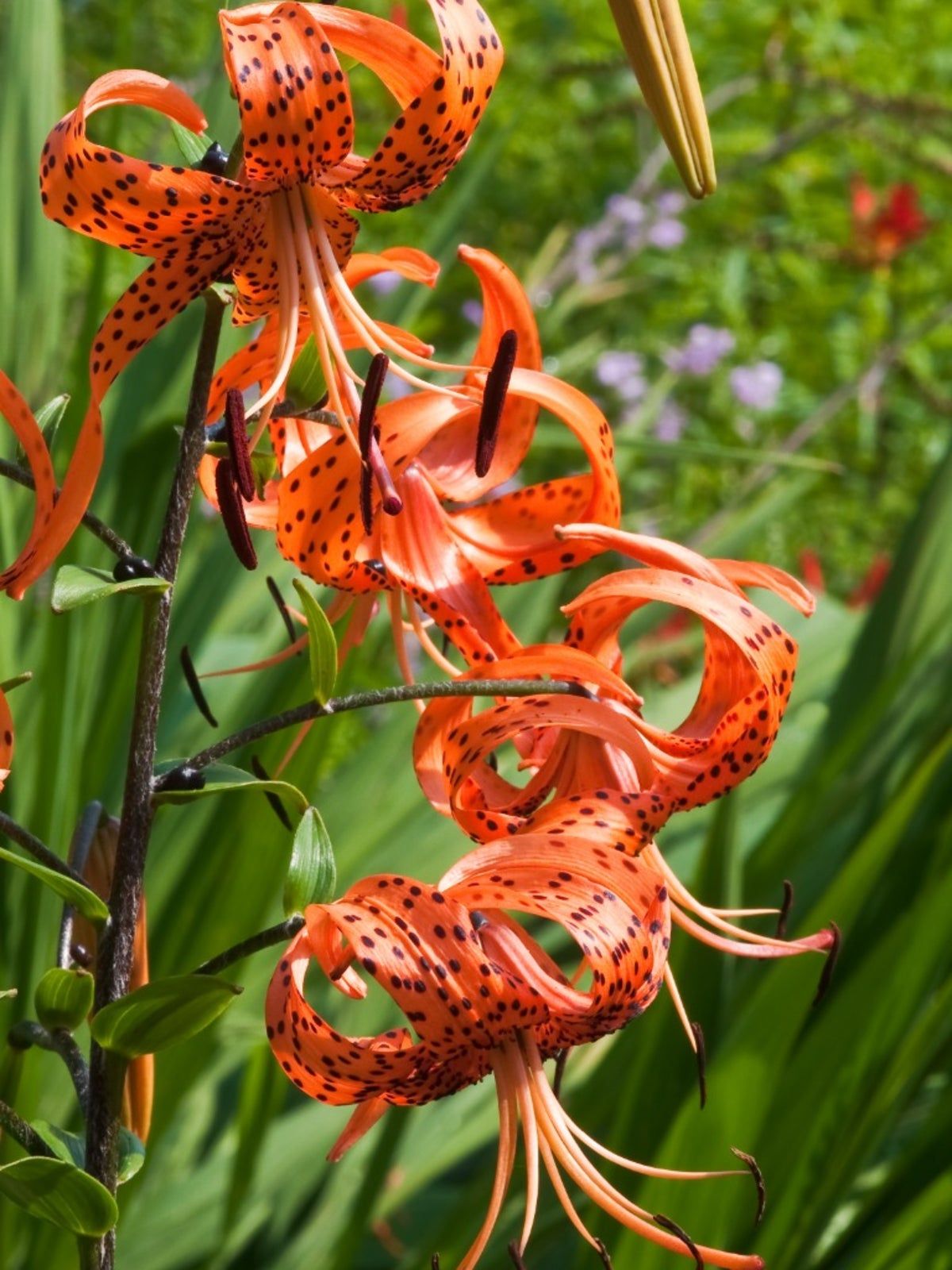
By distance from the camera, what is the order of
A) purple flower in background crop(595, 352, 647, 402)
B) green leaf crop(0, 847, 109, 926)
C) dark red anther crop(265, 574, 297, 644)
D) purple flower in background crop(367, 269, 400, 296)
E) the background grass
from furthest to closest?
purple flower in background crop(595, 352, 647, 402)
purple flower in background crop(367, 269, 400, 296)
the background grass
dark red anther crop(265, 574, 297, 644)
green leaf crop(0, 847, 109, 926)

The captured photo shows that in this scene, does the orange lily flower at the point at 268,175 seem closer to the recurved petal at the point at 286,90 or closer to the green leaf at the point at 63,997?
the recurved petal at the point at 286,90

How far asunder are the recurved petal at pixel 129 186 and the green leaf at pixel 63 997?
9.0 inches

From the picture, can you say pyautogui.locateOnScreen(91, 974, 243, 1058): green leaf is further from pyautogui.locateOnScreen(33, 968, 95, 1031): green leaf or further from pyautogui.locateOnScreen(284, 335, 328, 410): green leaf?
pyautogui.locateOnScreen(284, 335, 328, 410): green leaf

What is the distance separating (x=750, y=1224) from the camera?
0.93 metres

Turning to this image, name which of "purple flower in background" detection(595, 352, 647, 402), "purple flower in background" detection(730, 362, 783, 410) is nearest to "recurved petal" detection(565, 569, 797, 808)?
"purple flower in background" detection(595, 352, 647, 402)

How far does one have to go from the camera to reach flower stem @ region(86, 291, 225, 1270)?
527 mm

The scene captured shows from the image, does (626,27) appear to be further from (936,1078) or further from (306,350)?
(936,1078)

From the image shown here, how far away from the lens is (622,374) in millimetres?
2334

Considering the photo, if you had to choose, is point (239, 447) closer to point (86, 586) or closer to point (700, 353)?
point (86, 586)

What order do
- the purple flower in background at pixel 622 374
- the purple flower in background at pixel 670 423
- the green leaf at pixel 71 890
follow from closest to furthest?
the green leaf at pixel 71 890 → the purple flower in background at pixel 622 374 → the purple flower in background at pixel 670 423

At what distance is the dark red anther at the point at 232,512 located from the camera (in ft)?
1.70

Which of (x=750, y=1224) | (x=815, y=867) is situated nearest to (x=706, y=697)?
(x=750, y=1224)

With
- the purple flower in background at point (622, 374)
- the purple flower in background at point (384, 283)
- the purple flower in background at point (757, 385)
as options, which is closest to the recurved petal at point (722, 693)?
the purple flower in background at point (384, 283)

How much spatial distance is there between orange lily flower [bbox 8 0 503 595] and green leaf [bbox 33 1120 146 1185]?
0.58 ft
